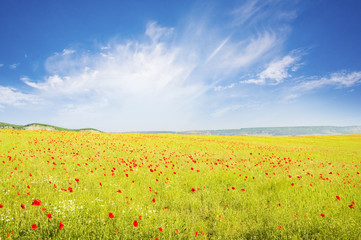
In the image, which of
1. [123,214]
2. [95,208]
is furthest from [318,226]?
[95,208]

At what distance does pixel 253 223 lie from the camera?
13.7 ft

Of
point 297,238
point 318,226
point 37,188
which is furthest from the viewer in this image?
point 37,188

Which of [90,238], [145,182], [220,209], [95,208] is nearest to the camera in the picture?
[90,238]

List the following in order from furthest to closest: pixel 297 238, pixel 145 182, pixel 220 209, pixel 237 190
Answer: pixel 145 182
pixel 237 190
pixel 220 209
pixel 297 238

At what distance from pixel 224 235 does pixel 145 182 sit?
381 cm

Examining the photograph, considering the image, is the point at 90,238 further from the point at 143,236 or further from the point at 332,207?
the point at 332,207

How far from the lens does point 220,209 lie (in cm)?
480

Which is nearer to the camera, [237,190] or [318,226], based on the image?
[318,226]

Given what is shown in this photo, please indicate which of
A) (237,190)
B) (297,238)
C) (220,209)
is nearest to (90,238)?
(220,209)

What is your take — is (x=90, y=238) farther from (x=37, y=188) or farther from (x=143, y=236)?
(x=37, y=188)

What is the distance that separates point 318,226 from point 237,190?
2.47m

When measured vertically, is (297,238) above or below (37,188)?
below

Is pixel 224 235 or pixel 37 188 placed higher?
pixel 37 188

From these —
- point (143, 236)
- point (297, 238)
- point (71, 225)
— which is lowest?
point (297, 238)
